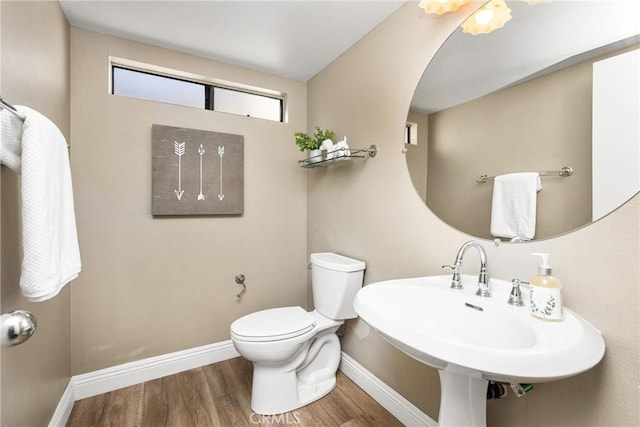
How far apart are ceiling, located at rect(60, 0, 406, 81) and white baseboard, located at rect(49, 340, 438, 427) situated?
208 cm

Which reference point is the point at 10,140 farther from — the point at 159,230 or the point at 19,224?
the point at 159,230

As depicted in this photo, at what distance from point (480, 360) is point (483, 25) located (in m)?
1.27

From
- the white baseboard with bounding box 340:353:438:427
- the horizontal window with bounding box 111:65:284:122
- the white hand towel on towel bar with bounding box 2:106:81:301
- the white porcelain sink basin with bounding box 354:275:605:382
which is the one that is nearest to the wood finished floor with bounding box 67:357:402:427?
the white baseboard with bounding box 340:353:438:427

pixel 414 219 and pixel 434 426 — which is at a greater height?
pixel 414 219

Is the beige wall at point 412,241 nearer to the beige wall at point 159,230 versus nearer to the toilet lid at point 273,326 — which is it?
the beige wall at point 159,230

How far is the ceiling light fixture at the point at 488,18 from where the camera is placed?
3.77ft

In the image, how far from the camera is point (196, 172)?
6.73ft

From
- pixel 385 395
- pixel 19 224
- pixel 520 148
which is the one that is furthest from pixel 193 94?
pixel 385 395

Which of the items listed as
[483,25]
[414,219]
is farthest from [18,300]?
[483,25]

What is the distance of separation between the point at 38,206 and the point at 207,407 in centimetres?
142

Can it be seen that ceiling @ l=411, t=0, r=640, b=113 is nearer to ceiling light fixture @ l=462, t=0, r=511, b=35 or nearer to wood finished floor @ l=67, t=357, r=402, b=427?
ceiling light fixture @ l=462, t=0, r=511, b=35

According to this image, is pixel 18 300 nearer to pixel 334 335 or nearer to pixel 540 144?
pixel 334 335

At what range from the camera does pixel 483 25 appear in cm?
121

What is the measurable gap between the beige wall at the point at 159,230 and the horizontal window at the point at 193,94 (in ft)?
0.31
